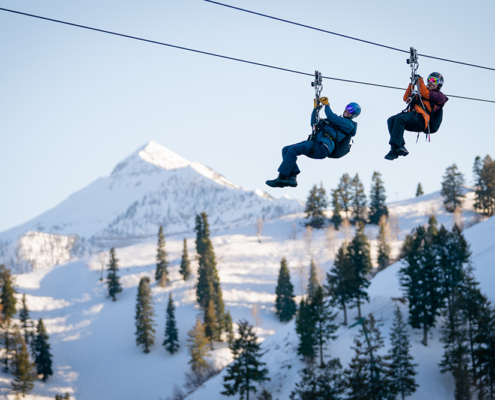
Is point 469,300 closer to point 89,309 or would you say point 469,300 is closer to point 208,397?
point 208,397

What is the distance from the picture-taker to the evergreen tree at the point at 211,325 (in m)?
68.1

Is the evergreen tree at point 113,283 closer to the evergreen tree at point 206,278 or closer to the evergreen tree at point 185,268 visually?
the evergreen tree at point 185,268

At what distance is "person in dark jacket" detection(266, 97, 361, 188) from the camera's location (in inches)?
409

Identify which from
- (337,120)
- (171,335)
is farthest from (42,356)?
(337,120)

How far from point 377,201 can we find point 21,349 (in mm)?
81134

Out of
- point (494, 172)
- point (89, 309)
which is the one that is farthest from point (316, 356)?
point (494, 172)

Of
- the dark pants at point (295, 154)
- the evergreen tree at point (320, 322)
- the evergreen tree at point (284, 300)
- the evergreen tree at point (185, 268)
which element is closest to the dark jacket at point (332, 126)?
the dark pants at point (295, 154)

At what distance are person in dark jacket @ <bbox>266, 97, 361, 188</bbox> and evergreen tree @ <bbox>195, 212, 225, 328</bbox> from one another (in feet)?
205

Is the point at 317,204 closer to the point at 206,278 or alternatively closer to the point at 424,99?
the point at 206,278

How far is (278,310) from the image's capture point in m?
76.7

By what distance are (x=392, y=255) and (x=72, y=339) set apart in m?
59.9

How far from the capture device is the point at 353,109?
11.1 m

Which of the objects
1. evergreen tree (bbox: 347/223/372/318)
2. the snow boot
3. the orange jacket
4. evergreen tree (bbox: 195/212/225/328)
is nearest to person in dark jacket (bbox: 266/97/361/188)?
the snow boot

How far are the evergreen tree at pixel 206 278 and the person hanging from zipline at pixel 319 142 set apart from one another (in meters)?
62.4
